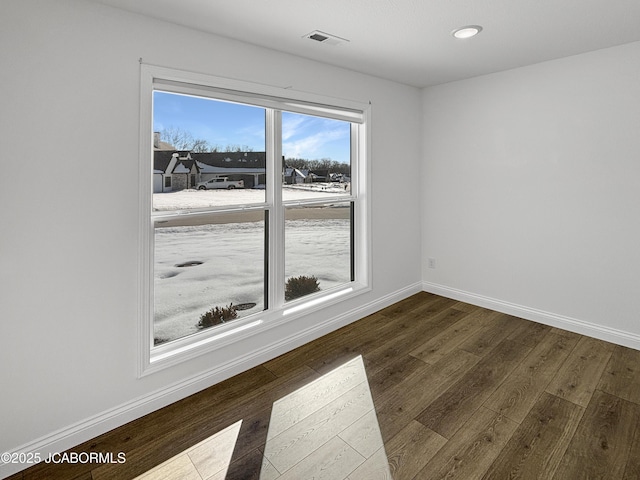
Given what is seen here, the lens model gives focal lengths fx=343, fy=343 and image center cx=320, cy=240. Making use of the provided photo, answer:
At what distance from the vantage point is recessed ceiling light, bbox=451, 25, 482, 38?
7.84 feet

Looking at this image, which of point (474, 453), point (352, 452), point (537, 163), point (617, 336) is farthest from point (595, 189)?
point (352, 452)

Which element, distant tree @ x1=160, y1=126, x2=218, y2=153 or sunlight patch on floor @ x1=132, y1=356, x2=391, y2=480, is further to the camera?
distant tree @ x1=160, y1=126, x2=218, y2=153

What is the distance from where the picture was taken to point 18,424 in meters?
1.76

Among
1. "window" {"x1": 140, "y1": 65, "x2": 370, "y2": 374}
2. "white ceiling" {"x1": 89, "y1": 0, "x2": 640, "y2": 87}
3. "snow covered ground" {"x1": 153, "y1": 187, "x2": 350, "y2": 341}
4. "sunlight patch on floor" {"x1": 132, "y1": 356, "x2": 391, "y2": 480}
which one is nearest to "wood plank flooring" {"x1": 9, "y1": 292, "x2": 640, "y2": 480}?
"sunlight patch on floor" {"x1": 132, "y1": 356, "x2": 391, "y2": 480}

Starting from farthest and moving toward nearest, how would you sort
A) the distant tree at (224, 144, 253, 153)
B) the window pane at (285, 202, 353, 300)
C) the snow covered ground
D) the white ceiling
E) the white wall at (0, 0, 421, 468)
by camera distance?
A: the window pane at (285, 202, 353, 300)
the distant tree at (224, 144, 253, 153)
the snow covered ground
the white ceiling
the white wall at (0, 0, 421, 468)

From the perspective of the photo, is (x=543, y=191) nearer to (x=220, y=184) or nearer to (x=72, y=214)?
(x=220, y=184)

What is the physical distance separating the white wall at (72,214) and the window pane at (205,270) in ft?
0.83

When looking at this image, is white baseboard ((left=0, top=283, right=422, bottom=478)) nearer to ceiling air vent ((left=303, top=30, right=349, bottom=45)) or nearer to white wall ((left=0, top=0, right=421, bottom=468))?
white wall ((left=0, top=0, right=421, bottom=468))

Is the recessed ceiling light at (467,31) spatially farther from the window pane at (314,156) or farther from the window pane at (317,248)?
the window pane at (317,248)

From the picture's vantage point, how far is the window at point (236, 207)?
2281mm

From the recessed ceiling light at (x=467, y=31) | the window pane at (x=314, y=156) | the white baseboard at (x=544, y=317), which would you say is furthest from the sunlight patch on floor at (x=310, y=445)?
the recessed ceiling light at (x=467, y=31)

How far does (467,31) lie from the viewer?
2443 mm

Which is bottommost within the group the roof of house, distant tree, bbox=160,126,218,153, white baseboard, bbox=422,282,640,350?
white baseboard, bbox=422,282,640,350

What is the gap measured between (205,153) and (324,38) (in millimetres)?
1210
